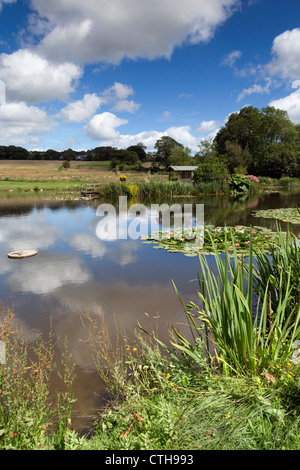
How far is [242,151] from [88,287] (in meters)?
43.1

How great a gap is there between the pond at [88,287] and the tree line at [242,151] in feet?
61.2

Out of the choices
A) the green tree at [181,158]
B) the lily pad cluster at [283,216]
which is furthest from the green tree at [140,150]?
the lily pad cluster at [283,216]

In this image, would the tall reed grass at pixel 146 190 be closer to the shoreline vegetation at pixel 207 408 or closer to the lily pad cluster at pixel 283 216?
the lily pad cluster at pixel 283 216

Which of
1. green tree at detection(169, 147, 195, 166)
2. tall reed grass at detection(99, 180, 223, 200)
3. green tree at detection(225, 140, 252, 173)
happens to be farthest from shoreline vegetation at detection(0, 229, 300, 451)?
green tree at detection(169, 147, 195, 166)

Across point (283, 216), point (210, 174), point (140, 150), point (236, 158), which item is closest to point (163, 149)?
point (140, 150)

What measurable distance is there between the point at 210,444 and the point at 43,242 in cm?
756

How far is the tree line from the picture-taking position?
36000mm

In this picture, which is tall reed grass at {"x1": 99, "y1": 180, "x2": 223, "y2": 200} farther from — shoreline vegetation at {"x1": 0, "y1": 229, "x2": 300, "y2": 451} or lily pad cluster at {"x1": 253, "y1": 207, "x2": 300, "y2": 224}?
shoreline vegetation at {"x1": 0, "y1": 229, "x2": 300, "y2": 451}

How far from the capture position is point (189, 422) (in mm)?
1722

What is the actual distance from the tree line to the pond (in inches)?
735

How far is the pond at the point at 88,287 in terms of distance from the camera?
11.1ft

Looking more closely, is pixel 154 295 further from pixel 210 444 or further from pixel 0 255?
pixel 0 255
